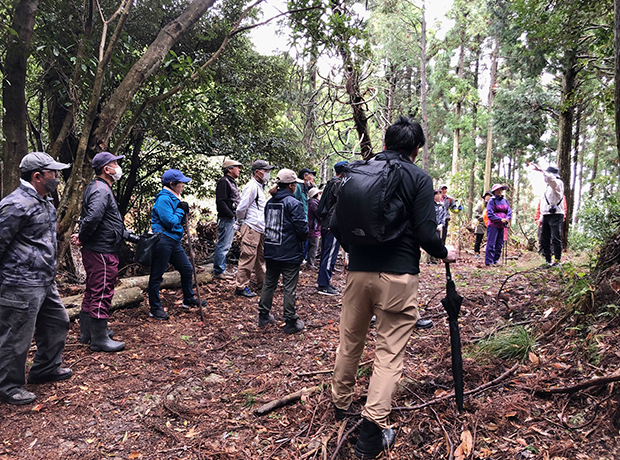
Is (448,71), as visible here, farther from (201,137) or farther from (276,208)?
(276,208)

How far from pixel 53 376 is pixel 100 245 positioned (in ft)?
4.77

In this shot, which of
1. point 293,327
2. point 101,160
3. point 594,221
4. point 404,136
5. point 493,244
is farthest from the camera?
point 493,244

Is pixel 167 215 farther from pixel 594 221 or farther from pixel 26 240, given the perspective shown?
pixel 594 221

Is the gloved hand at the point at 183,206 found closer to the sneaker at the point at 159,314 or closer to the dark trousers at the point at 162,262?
the dark trousers at the point at 162,262

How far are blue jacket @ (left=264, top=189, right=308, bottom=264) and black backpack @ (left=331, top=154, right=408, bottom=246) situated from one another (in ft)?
8.02

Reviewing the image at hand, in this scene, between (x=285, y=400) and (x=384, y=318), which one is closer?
(x=384, y=318)

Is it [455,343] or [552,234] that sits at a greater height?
[552,234]

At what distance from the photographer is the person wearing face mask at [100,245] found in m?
4.32

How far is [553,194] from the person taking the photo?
7613 millimetres

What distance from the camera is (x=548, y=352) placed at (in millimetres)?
3377

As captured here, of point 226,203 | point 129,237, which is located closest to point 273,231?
point 129,237

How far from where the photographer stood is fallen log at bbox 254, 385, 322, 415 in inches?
131

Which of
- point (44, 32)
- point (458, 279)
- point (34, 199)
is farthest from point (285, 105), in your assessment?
point (34, 199)

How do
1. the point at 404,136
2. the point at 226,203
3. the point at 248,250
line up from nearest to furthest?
the point at 404,136, the point at 248,250, the point at 226,203
